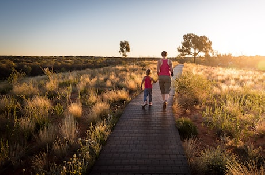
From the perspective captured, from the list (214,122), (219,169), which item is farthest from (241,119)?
(219,169)

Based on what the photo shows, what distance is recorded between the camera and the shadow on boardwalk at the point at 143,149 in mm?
3809

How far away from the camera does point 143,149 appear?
181 inches

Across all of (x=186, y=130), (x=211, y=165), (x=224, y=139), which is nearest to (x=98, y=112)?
(x=186, y=130)

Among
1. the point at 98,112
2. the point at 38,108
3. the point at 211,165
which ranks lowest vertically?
the point at 211,165

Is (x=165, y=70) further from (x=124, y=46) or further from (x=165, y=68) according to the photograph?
(x=124, y=46)

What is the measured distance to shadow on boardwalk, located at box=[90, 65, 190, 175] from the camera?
381 centimetres

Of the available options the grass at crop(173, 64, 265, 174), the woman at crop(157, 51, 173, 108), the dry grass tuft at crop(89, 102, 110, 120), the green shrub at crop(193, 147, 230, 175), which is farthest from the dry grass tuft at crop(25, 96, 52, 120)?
the green shrub at crop(193, 147, 230, 175)

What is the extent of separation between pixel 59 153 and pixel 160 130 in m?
2.88

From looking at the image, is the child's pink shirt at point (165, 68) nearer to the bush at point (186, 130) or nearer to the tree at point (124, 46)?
the bush at point (186, 130)

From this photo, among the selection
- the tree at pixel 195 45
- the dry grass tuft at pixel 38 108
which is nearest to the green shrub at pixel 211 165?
the dry grass tuft at pixel 38 108

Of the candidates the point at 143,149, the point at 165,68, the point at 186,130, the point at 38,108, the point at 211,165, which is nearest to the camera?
the point at 211,165

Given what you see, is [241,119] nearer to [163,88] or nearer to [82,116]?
[163,88]

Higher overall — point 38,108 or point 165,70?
point 165,70

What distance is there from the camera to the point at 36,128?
20.1ft
